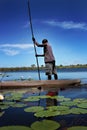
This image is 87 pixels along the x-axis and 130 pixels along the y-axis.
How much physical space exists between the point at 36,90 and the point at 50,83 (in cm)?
82

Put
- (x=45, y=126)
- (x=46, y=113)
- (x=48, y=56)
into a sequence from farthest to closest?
(x=48, y=56)
(x=46, y=113)
(x=45, y=126)

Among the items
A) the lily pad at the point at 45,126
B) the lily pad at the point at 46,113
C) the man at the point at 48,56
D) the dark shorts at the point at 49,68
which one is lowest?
the lily pad at the point at 45,126

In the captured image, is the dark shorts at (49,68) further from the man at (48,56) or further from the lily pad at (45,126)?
the lily pad at (45,126)

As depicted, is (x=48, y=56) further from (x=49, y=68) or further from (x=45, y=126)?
(x=45, y=126)

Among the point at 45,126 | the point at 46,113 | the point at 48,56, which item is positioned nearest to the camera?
the point at 45,126

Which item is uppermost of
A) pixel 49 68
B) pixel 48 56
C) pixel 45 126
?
pixel 48 56

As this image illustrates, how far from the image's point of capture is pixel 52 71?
12375mm

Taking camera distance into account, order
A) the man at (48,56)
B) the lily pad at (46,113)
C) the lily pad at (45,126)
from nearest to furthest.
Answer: the lily pad at (45,126)
the lily pad at (46,113)
the man at (48,56)

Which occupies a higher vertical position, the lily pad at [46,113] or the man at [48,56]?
the man at [48,56]

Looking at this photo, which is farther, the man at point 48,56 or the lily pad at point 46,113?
the man at point 48,56

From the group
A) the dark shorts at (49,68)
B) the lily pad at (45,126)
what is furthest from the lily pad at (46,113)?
the dark shorts at (49,68)

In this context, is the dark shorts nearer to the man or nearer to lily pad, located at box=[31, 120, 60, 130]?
the man

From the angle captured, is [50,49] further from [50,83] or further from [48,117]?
[48,117]

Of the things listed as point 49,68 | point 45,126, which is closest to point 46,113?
point 45,126
